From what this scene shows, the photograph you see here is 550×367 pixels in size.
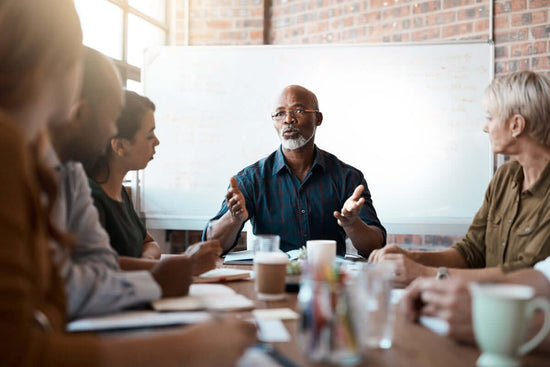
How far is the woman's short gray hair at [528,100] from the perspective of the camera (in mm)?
1583

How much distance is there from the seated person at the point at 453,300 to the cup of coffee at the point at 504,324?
9 centimetres

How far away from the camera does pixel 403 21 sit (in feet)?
12.2

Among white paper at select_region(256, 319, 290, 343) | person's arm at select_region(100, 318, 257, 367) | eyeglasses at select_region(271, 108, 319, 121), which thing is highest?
eyeglasses at select_region(271, 108, 319, 121)

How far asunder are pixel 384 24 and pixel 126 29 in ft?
6.33

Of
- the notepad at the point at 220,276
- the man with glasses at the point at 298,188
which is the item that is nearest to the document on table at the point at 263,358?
the notepad at the point at 220,276

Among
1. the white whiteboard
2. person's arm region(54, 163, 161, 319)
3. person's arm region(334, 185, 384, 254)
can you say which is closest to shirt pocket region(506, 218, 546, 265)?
person's arm region(334, 185, 384, 254)

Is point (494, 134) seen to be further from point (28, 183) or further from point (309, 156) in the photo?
point (28, 183)

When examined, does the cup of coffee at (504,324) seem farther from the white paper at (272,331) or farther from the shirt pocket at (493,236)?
the shirt pocket at (493,236)

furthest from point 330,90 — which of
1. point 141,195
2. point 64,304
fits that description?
point 64,304

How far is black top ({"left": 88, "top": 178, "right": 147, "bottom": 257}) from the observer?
152 cm

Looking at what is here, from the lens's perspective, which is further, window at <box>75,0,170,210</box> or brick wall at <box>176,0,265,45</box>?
brick wall at <box>176,0,265,45</box>

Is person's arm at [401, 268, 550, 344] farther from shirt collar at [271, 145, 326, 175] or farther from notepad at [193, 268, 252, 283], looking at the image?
shirt collar at [271, 145, 326, 175]

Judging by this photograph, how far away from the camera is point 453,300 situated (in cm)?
88

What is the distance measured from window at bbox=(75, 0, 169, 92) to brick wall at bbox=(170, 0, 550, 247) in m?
0.20
